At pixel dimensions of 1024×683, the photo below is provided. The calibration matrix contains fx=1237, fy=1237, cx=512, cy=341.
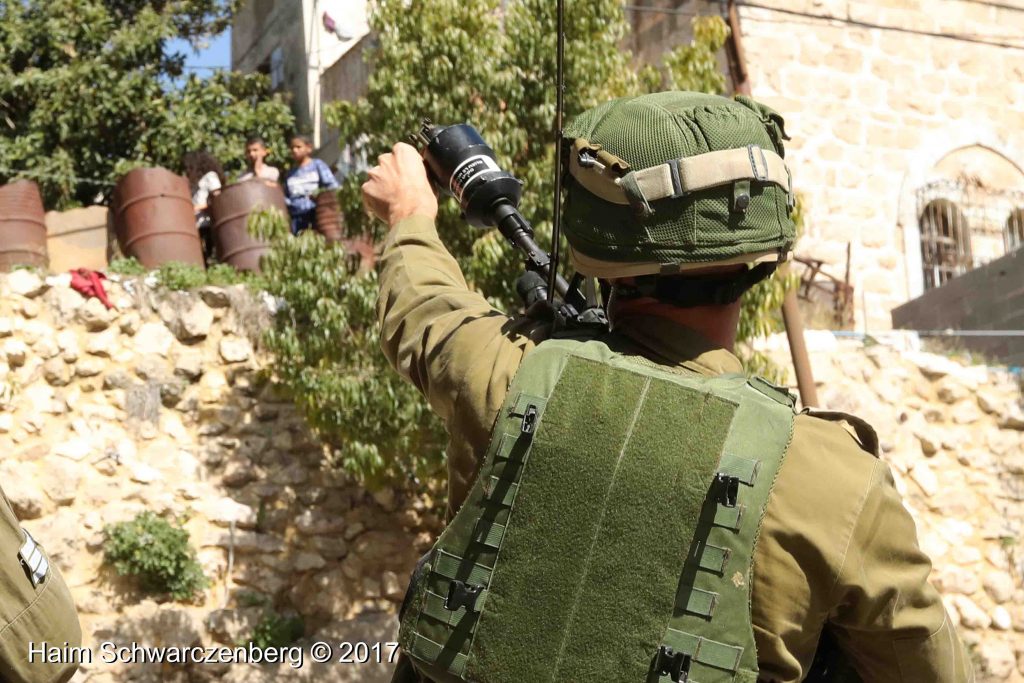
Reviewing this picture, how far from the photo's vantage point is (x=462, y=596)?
1736 mm

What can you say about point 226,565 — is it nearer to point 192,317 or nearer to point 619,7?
point 192,317

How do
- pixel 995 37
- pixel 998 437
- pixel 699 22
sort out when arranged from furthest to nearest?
pixel 995 37
pixel 998 437
pixel 699 22

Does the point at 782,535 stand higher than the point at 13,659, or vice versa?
the point at 782,535

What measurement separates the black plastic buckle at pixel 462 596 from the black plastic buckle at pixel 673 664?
0.27m

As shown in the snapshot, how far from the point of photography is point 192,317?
27.1 feet

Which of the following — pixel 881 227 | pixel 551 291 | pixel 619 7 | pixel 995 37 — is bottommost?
pixel 551 291

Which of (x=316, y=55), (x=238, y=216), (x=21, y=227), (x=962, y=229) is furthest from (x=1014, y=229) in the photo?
(x=21, y=227)

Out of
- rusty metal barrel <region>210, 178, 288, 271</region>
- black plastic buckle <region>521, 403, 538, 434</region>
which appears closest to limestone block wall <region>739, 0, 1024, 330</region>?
rusty metal barrel <region>210, 178, 288, 271</region>

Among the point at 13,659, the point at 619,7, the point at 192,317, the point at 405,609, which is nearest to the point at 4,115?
the point at 192,317

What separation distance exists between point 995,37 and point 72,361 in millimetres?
8903

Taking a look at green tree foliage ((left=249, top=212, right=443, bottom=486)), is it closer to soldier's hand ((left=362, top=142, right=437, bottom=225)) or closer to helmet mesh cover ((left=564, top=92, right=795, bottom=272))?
soldier's hand ((left=362, top=142, right=437, bottom=225))

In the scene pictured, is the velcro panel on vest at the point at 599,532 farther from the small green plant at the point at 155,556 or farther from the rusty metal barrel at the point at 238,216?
the rusty metal barrel at the point at 238,216

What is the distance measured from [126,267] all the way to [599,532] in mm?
7392

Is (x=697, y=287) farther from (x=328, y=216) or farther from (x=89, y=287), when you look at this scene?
(x=89, y=287)
